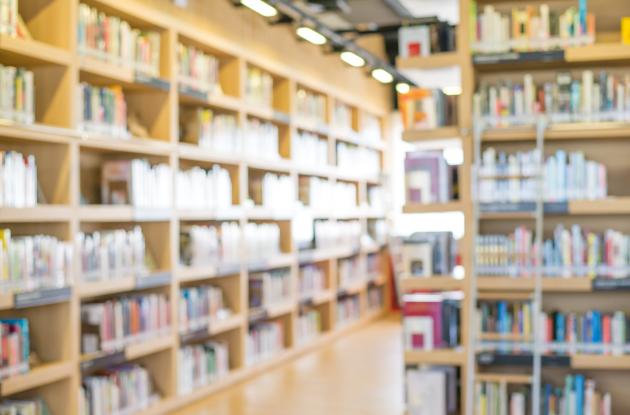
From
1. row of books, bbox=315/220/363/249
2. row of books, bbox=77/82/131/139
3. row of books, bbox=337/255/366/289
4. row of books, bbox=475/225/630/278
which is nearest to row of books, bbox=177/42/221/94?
row of books, bbox=77/82/131/139

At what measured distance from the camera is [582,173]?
205 inches

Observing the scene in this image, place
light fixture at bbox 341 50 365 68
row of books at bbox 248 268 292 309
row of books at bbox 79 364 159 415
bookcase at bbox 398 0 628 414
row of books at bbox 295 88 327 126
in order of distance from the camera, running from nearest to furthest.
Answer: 1. bookcase at bbox 398 0 628 414
2. row of books at bbox 79 364 159 415
3. row of books at bbox 248 268 292 309
4. light fixture at bbox 341 50 365 68
5. row of books at bbox 295 88 327 126

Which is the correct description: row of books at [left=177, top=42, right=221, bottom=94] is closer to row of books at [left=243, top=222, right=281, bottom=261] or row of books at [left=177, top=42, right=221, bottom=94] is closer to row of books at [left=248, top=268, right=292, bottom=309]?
row of books at [left=243, top=222, right=281, bottom=261]

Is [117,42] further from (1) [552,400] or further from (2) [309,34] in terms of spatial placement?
(1) [552,400]

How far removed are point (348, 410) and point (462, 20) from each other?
2857 mm

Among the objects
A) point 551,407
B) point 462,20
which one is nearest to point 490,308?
point 551,407

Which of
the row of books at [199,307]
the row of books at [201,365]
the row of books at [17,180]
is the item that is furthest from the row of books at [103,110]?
the row of books at [201,365]

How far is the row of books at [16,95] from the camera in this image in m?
4.98

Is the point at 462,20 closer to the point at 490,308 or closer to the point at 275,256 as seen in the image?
the point at 490,308

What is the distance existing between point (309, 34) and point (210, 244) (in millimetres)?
2101

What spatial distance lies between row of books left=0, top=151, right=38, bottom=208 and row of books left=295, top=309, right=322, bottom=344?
427 centimetres

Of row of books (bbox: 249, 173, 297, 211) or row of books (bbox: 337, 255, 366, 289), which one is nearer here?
row of books (bbox: 249, 173, 297, 211)

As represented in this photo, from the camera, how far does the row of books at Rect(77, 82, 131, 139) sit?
5.73m

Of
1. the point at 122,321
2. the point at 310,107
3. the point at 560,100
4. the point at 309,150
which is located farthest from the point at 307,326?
the point at 560,100
